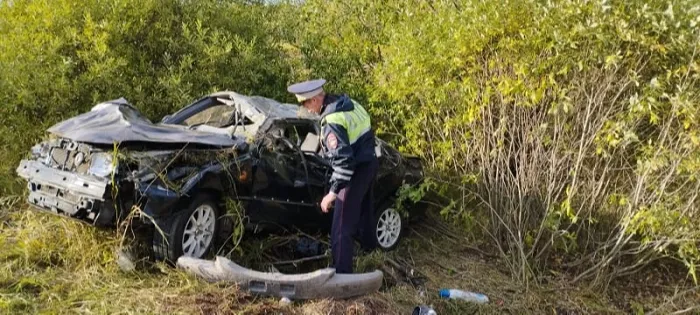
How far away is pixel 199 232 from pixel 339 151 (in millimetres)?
1293

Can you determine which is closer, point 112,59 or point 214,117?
point 214,117

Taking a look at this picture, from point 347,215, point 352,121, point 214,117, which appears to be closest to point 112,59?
point 214,117

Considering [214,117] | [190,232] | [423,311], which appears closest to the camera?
[190,232]

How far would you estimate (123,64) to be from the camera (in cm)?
708

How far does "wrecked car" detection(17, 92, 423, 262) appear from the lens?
427 cm

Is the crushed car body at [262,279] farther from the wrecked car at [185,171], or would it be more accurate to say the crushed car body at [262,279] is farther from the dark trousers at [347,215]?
the dark trousers at [347,215]

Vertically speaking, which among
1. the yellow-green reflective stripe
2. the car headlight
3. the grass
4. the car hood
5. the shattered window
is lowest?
the grass

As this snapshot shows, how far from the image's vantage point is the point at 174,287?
4.27 meters

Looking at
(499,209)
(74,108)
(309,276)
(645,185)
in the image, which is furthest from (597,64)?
(74,108)

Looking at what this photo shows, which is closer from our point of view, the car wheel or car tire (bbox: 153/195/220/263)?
car tire (bbox: 153/195/220/263)

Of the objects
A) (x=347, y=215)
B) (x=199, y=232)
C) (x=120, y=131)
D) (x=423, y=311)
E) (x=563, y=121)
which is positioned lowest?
(x=423, y=311)

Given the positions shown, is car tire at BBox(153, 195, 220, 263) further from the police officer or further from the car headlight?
the police officer

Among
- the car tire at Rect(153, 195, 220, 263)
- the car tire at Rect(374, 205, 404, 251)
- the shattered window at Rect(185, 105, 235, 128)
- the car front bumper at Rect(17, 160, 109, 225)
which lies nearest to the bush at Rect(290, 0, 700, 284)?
the car tire at Rect(374, 205, 404, 251)

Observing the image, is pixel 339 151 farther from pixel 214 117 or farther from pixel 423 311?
pixel 214 117
